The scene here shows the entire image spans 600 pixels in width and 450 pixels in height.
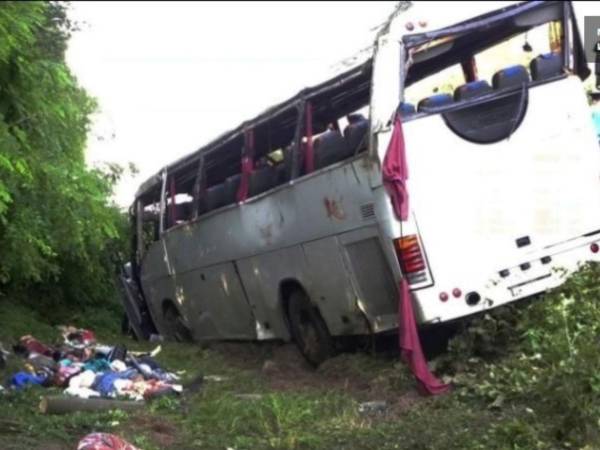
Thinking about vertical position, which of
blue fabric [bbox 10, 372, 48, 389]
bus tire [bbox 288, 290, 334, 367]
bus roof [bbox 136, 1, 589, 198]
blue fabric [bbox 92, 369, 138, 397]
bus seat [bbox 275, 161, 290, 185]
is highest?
bus roof [bbox 136, 1, 589, 198]

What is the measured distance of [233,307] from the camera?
34.9ft

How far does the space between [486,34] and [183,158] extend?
4.75 m

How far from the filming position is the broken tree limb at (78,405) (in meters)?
6.57

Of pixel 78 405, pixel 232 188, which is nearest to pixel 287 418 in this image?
pixel 78 405

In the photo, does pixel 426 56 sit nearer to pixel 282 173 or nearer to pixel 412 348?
pixel 282 173

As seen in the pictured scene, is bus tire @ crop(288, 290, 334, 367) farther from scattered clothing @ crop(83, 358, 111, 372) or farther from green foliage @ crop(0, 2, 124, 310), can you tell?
green foliage @ crop(0, 2, 124, 310)

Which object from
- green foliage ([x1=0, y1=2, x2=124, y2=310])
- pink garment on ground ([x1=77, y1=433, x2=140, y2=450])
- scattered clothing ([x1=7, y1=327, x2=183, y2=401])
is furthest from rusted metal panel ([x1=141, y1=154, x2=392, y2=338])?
pink garment on ground ([x1=77, y1=433, x2=140, y2=450])

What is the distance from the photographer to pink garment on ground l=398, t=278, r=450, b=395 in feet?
21.6

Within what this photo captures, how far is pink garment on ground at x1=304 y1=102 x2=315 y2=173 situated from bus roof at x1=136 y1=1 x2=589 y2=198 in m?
0.14

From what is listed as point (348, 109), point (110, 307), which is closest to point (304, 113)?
point (348, 109)

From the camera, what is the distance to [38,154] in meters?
6.60

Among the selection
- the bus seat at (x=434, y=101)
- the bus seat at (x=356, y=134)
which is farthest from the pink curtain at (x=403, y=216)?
the bus seat at (x=356, y=134)

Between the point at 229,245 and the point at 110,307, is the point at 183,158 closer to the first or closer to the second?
the point at 229,245

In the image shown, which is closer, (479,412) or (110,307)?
(479,412)
